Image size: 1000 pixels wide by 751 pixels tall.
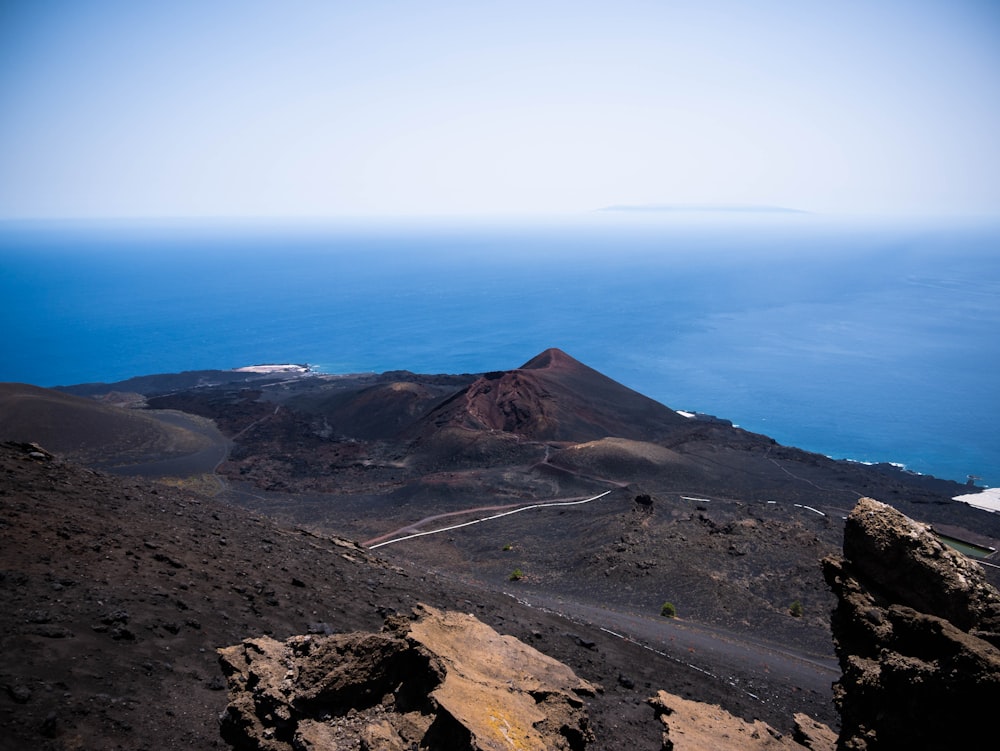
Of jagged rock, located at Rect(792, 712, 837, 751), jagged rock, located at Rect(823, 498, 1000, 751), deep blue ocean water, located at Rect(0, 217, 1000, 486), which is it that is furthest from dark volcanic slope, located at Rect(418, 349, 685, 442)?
jagged rock, located at Rect(823, 498, 1000, 751)

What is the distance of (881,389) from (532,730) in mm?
94337

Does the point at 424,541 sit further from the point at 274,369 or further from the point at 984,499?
the point at 274,369

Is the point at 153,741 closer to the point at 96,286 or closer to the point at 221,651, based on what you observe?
the point at 221,651

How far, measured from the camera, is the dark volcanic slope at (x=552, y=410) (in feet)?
165

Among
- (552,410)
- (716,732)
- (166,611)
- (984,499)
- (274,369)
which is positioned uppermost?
(166,611)

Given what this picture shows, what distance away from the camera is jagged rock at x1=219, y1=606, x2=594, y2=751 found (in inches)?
293

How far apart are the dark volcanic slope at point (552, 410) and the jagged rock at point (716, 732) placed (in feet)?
117

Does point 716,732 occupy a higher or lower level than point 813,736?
higher

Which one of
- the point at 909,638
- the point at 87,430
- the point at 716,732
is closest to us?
the point at 909,638

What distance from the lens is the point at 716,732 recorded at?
11.6m

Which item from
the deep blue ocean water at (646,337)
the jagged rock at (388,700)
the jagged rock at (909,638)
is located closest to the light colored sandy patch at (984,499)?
the deep blue ocean water at (646,337)

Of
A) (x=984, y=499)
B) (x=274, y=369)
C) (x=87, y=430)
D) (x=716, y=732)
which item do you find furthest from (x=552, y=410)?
(x=274, y=369)

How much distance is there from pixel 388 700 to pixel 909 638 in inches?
281

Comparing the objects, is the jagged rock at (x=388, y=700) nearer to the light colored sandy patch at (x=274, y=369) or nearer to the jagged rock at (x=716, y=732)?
the jagged rock at (x=716, y=732)
